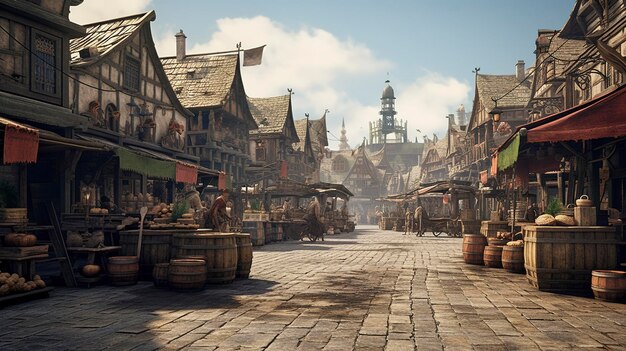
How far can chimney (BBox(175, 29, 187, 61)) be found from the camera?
30.3 m

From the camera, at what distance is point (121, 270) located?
873cm

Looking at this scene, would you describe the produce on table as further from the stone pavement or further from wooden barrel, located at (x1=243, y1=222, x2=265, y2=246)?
wooden barrel, located at (x1=243, y1=222, x2=265, y2=246)

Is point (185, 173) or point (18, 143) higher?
point (18, 143)

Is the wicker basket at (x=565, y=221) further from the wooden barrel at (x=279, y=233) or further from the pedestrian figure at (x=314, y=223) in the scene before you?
the pedestrian figure at (x=314, y=223)

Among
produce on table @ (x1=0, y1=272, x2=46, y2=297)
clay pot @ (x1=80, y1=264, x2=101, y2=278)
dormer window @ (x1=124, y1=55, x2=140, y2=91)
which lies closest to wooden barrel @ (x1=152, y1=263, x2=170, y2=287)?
clay pot @ (x1=80, y1=264, x2=101, y2=278)

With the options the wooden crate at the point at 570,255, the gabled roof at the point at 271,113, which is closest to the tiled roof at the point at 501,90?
the gabled roof at the point at 271,113

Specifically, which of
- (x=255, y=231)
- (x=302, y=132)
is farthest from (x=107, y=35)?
(x=302, y=132)

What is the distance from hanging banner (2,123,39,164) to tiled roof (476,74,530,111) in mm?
32355

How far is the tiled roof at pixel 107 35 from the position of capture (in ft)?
56.9

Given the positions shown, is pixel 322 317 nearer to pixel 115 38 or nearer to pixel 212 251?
pixel 212 251

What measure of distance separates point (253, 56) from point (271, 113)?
614cm

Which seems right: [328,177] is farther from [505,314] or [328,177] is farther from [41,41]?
[505,314]

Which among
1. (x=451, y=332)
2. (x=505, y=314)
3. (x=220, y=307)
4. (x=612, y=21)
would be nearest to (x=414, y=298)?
(x=505, y=314)

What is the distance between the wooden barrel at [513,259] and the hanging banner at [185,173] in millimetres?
9312
